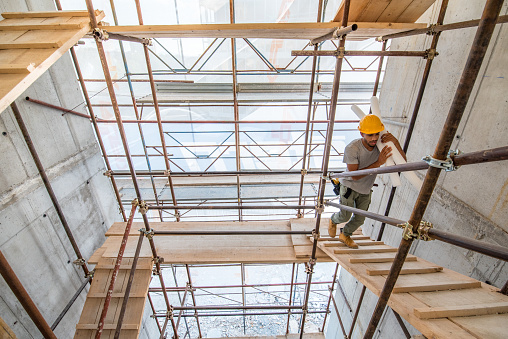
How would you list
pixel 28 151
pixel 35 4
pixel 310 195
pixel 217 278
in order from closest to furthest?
pixel 28 151, pixel 35 4, pixel 310 195, pixel 217 278

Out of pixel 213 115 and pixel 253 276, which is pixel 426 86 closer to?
pixel 213 115

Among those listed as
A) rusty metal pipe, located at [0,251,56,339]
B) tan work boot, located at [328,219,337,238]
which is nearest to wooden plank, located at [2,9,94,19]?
rusty metal pipe, located at [0,251,56,339]

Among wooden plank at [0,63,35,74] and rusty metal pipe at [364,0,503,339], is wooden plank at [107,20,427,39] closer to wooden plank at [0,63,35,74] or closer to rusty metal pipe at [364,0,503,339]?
wooden plank at [0,63,35,74]

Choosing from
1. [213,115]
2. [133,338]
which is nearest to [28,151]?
[133,338]

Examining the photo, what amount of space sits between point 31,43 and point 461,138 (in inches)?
152

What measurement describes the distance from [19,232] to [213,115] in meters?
8.35

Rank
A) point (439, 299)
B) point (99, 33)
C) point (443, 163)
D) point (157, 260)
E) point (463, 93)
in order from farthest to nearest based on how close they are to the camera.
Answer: point (157, 260) → point (99, 33) → point (439, 299) → point (443, 163) → point (463, 93)

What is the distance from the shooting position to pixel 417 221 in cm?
133

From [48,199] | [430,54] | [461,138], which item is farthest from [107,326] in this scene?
[430,54]

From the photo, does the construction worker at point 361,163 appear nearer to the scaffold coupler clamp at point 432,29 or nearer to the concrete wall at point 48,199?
the scaffold coupler clamp at point 432,29

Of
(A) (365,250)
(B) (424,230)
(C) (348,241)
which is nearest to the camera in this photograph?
(B) (424,230)

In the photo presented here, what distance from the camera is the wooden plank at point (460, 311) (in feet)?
4.48

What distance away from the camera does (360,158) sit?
8.28 ft

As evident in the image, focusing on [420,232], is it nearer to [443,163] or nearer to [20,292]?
[443,163]
